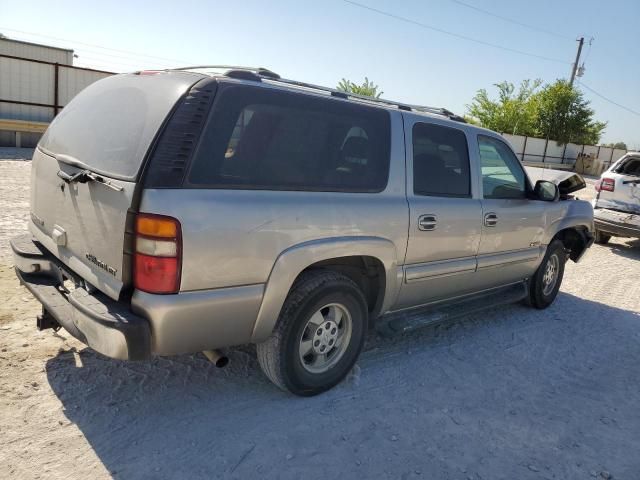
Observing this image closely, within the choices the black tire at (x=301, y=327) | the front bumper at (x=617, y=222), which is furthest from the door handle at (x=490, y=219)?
the front bumper at (x=617, y=222)

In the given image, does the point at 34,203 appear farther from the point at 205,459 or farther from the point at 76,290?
the point at 205,459

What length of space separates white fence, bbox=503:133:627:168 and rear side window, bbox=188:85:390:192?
3042 cm

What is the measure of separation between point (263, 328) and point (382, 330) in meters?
1.18

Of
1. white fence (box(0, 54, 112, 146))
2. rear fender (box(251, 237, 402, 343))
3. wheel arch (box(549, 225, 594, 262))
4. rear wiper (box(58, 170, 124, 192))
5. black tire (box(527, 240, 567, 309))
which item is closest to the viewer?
rear wiper (box(58, 170, 124, 192))

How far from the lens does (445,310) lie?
4.34 meters

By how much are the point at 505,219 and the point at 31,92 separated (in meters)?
16.0

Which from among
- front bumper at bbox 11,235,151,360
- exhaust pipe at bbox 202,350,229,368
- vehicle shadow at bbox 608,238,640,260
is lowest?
vehicle shadow at bbox 608,238,640,260

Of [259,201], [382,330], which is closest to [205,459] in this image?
[259,201]

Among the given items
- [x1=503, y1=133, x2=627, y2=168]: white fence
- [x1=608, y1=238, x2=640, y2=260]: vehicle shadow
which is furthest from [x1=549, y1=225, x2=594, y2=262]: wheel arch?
[x1=503, y1=133, x2=627, y2=168]: white fence

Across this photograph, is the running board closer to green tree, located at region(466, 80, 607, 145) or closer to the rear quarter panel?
the rear quarter panel

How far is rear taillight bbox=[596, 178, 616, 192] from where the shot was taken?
8883mm

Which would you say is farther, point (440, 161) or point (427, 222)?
point (440, 161)

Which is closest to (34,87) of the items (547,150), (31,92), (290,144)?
(31,92)

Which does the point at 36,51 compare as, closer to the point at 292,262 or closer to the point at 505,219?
the point at 505,219
